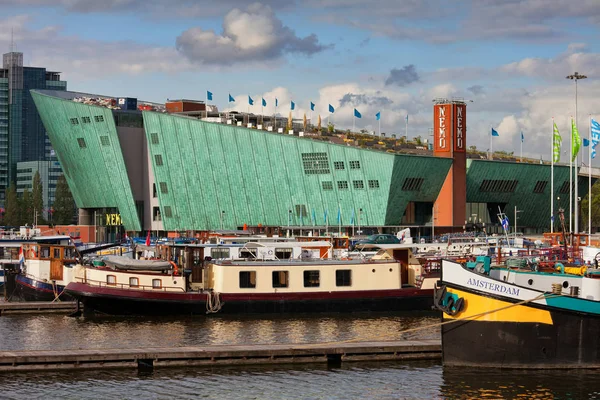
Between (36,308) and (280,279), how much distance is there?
1511 centimetres

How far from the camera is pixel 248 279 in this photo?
60594 mm

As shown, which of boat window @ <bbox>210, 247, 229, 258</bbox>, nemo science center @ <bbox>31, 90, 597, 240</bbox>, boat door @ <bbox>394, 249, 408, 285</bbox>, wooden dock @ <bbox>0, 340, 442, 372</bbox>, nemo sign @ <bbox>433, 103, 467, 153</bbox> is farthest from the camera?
nemo science center @ <bbox>31, 90, 597, 240</bbox>

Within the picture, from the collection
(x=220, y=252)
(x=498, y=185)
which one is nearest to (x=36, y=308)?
(x=220, y=252)

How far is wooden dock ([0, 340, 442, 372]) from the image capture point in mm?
40844

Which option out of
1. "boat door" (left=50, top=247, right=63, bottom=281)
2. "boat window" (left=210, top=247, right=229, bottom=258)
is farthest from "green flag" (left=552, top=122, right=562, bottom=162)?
"boat door" (left=50, top=247, right=63, bottom=281)

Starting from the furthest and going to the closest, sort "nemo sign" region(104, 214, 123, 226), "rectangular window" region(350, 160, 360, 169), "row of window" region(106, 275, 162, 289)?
"nemo sign" region(104, 214, 123, 226)
"rectangular window" region(350, 160, 360, 169)
"row of window" region(106, 275, 162, 289)

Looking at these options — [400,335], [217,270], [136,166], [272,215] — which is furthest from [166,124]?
[400,335]

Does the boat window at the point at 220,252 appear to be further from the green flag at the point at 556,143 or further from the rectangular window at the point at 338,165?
the rectangular window at the point at 338,165

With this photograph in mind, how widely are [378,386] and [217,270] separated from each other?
76.6 feet

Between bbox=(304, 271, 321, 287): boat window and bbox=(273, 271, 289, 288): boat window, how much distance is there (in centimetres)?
110

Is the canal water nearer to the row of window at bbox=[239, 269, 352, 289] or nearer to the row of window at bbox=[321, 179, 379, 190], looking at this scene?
the row of window at bbox=[239, 269, 352, 289]

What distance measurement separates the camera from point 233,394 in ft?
123

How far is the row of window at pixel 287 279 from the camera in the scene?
6062 centimetres

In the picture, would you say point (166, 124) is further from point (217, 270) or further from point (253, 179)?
point (217, 270)
